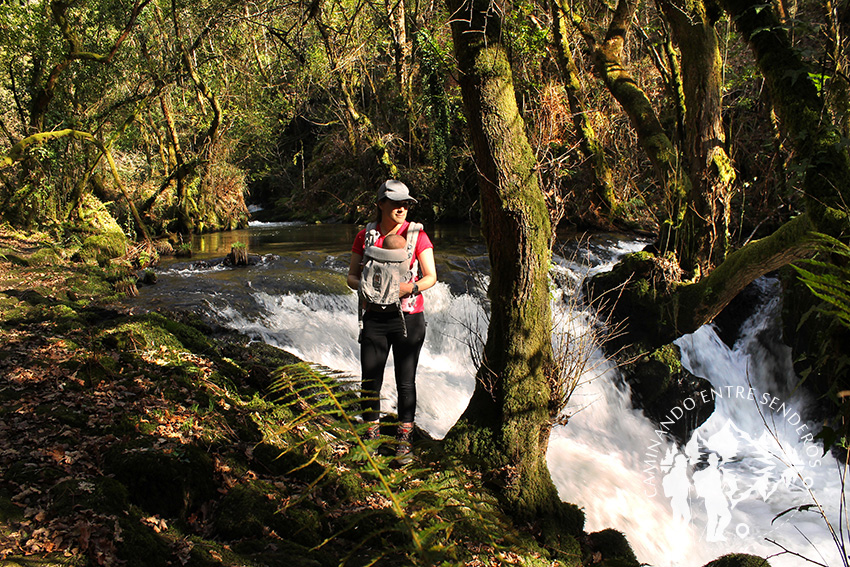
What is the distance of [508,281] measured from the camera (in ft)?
14.2

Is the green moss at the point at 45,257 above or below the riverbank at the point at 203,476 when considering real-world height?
above

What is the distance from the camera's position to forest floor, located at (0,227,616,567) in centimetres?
204

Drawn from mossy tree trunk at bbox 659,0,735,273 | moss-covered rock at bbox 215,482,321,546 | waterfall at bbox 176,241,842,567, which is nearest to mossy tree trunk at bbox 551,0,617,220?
mossy tree trunk at bbox 659,0,735,273

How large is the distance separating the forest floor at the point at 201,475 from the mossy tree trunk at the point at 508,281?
439 millimetres

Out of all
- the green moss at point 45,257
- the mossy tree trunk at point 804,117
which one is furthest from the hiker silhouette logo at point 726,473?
the green moss at point 45,257

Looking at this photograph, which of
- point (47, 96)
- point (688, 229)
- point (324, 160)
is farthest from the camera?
point (324, 160)

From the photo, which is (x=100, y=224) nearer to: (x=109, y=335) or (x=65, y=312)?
(x=65, y=312)

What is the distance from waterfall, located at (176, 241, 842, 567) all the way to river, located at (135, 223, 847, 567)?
0.02 metres

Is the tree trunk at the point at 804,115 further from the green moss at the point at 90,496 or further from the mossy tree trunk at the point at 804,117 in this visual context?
the green moss at the point at 90,496

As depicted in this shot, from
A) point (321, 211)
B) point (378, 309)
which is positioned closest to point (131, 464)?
point (378, 309)

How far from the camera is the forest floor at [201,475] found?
204 cm

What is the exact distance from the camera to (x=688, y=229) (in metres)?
8.91

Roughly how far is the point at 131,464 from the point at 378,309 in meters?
1.94

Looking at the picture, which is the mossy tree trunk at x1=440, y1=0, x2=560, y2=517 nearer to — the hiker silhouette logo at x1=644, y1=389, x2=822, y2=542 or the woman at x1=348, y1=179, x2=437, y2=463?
the woman at x1=348, y1=179, x2=437, y2=463
